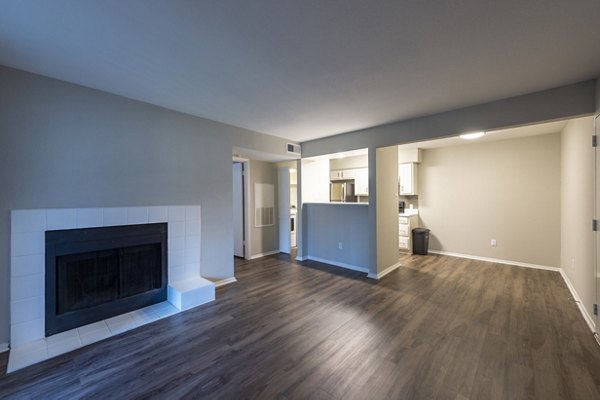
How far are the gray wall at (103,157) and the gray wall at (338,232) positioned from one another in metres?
1.99

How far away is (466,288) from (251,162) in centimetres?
458

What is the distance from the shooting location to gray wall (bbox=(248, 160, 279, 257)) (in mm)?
5418

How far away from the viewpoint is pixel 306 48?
1.92 metres

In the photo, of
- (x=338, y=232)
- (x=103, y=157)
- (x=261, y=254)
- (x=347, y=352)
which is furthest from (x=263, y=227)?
(x=347, y=352)

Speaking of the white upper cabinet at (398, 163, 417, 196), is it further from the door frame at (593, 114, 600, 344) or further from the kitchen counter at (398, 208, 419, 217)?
the door frame at (593, 114, 600, 344)

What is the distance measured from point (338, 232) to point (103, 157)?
3.90 meters

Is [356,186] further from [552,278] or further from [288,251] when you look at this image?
[552,278]

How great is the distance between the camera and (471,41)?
1828 mm

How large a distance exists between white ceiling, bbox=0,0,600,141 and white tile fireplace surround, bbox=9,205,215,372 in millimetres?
1404

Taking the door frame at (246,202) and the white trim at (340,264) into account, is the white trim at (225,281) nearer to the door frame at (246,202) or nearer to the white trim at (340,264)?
the door frame at (246,202)

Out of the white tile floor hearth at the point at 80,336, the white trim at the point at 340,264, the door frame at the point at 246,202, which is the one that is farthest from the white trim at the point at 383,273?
the white tile floor hearth at the point at 80,336

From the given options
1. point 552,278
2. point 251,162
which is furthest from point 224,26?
point 552,278

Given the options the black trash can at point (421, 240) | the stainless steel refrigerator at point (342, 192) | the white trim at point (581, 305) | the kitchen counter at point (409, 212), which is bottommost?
the white trim at point (581, 305)

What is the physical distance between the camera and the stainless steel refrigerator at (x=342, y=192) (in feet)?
21.8
